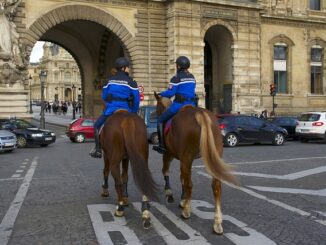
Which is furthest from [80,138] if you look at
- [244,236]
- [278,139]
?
[244,236]

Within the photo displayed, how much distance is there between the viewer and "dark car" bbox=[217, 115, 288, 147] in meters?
23.2

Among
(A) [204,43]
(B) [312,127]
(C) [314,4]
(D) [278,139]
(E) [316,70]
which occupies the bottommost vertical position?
(D) [278,139]

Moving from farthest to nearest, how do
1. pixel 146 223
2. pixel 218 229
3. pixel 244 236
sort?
pixel 146 223 < pixel 218 229 < pixel 244 236

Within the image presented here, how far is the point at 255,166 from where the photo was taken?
14.1 meters

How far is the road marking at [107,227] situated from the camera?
20.3ft

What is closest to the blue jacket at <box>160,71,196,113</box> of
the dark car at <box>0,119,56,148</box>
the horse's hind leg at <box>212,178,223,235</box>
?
the horse's hind leg at <box>212,178,223,235</box>

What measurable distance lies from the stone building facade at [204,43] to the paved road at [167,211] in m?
21.4

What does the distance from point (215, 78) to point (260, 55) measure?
414 centimetres

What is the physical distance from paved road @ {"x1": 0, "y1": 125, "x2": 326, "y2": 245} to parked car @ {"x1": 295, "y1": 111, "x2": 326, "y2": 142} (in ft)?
38.5

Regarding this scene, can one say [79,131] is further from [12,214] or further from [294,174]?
[12,214]

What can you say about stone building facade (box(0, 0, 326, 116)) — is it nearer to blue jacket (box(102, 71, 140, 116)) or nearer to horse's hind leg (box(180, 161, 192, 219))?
blue jacket (box(102, 71, 140, 116))

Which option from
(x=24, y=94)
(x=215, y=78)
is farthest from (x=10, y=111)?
(x=215, y=78)

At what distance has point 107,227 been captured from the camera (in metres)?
6.85

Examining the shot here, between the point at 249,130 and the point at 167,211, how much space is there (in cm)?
1620
